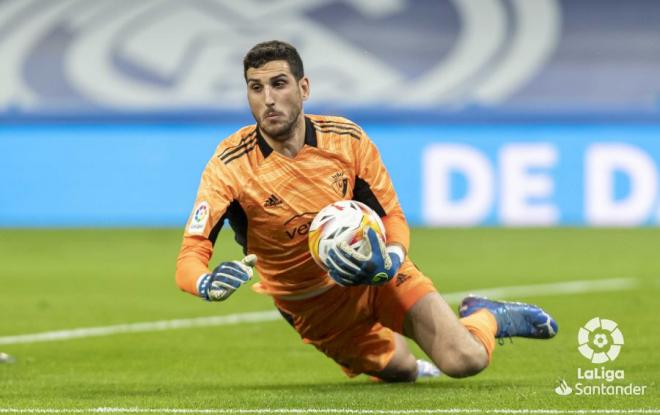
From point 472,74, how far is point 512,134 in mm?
7279

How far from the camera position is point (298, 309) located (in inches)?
325

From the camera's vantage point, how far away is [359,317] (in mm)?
8203

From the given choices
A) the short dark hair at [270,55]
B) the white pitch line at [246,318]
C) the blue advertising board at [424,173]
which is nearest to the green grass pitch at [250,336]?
the white pitch line at [246,318]

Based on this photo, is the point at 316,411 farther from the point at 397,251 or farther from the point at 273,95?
the point at 273,95

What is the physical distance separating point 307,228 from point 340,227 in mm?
698

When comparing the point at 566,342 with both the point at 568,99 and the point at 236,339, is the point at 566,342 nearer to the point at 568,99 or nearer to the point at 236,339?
the point at 236,339

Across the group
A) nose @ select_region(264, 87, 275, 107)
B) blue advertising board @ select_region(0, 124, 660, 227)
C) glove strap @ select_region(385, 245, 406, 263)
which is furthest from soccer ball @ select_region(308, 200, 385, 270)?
blue advertising board @ select_region(0, 124, 660, 227)

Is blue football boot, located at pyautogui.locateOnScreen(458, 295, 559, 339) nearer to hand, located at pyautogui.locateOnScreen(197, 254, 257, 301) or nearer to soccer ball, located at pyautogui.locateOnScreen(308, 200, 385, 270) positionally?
soccer ball, located at pyautogui.locateOnScreen(308, 200, 385, 270)

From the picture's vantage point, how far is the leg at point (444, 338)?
25.4ft

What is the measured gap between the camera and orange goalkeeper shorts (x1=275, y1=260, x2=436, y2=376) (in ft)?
26.4

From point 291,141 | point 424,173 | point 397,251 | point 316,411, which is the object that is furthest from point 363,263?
point 424,173

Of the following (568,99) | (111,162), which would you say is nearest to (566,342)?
(111,162)

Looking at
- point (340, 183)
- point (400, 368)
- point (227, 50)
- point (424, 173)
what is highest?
point (340, 183)

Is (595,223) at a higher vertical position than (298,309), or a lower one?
lower
